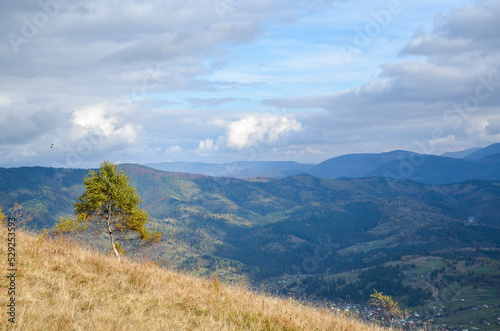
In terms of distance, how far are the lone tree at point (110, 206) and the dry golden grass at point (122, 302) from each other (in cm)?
1577

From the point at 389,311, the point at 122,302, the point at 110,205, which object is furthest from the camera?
the point at 110,205

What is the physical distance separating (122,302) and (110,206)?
71.7 ft

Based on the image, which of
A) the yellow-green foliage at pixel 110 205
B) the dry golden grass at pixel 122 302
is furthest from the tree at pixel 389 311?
the yellow-green foliage at pixel 110 205

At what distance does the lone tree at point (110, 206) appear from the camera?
2662 cm

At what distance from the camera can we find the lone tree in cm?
2662

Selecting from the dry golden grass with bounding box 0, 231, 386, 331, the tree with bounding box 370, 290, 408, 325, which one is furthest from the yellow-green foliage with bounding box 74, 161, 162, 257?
the tree with bounding box 370, 290, 408, 325

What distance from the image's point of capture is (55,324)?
6.37 m

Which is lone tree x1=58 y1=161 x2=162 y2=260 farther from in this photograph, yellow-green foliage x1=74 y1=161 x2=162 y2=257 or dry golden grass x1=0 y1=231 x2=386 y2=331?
dry golden grass x1=0 y1=231 x2=386 y2=331

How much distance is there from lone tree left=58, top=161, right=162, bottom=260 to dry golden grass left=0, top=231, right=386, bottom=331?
15.8 m

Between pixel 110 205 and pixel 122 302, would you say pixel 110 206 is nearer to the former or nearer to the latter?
pixel 110 205

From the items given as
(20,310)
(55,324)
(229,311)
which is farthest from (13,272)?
(229,311)

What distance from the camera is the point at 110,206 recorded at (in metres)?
27.6

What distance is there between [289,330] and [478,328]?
199m

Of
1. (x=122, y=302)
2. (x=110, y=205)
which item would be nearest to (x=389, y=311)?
(x=122, y=302)
